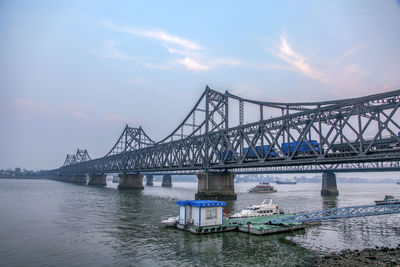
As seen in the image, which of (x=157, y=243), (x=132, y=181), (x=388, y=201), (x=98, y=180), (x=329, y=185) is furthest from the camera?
(x=98, y=180)

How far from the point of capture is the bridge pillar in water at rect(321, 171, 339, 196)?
120 metres

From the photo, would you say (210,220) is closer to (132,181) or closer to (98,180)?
(132,181)

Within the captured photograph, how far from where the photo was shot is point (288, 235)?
34.0 metres

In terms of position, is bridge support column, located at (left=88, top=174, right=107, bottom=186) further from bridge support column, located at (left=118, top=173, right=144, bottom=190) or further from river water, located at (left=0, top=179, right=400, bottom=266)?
river water, located at (left=0, top=179, right=400, bottom=266)

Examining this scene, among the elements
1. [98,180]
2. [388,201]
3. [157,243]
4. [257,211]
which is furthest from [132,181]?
[157,243]

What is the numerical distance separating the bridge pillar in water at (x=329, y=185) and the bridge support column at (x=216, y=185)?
58.0 m

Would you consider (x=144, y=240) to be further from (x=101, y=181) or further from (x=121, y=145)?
(x=101, y=181)

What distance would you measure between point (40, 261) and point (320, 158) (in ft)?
146

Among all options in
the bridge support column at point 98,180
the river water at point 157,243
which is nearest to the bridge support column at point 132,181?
the bridge support column at point 98,180

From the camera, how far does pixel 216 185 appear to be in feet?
266

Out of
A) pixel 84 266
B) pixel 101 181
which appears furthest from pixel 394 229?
pixel 101 181

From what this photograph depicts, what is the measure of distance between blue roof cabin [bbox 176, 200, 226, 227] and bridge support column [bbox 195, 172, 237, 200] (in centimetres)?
4212

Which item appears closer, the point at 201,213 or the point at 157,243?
the point at 157,243

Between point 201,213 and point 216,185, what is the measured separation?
46716 mm
